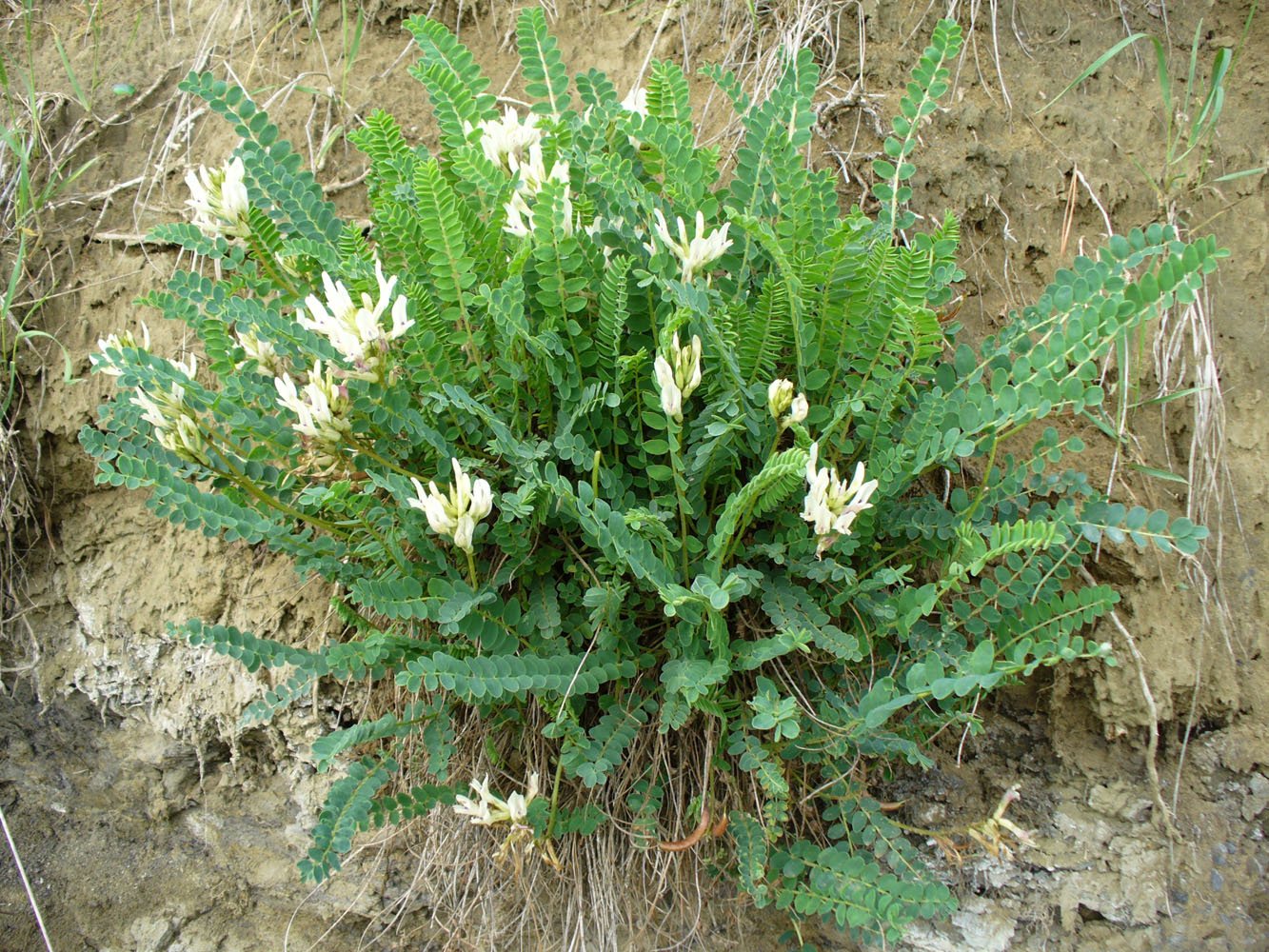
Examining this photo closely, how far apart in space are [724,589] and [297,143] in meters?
1.97

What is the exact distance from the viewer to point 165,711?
8.13ft

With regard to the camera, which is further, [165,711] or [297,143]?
[297,143]

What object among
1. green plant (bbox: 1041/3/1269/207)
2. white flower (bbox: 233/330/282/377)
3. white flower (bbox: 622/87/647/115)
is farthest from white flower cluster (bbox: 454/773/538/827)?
green plant (bbox: 1041/3/1269/207)

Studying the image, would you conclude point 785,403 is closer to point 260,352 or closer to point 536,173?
point 536,173

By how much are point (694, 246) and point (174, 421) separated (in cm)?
99

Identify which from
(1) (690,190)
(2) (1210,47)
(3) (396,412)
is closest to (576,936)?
(3) (396,412)

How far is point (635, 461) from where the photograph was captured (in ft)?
6.08

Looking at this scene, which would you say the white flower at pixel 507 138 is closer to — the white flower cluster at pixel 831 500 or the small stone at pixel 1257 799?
the white flower cluster at pixel 831 500

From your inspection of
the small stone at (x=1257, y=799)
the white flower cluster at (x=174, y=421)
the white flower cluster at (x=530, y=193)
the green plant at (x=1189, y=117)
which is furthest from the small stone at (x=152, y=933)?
the green plant at (x=1189, y=117)

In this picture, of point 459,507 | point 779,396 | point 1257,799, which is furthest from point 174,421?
→ point 1257,799

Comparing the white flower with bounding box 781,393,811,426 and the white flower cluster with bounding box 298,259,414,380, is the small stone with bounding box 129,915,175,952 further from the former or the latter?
the white flower with bounding box 781,393,811,426

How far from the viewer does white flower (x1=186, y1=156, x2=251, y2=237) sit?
6.10ft

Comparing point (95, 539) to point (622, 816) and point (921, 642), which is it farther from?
point (921, 642)

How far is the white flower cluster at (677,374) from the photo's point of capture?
5.05 ft
